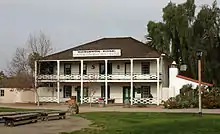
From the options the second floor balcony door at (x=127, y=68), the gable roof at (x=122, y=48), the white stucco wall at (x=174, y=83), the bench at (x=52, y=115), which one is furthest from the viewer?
the second floor balcony door at (x=127, y=68)

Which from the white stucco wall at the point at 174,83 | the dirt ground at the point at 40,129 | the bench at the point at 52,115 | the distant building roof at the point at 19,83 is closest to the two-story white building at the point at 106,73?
the distant building roof at the point at 19,83

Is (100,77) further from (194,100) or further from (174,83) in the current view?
(194,100)

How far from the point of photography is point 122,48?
53.1 m

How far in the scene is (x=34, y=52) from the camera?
53.8 meters

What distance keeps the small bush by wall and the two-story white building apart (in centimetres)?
564

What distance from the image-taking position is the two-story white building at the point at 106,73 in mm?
49562

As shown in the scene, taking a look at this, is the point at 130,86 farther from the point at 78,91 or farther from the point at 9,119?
the point at 9,119

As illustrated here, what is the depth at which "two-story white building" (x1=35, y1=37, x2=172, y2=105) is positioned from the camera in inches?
1951

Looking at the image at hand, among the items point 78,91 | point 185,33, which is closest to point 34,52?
point 78,91

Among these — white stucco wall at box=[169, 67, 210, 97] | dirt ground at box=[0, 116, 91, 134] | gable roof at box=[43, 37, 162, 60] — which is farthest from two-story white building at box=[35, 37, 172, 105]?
dirt ground at box=[0, 116, 91, 134]

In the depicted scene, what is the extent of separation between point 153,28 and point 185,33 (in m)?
7.00

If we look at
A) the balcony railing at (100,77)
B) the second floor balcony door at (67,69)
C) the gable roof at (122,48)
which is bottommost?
the balcony railing at (100,77)

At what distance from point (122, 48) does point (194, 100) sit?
46.3ft

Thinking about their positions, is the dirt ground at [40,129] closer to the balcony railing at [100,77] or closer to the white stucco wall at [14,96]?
the balcony railing at [100,77]
